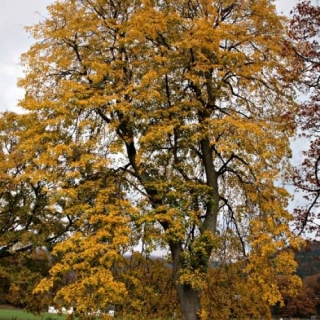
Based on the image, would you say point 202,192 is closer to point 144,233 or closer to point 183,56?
point 144,233

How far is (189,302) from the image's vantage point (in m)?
14.7

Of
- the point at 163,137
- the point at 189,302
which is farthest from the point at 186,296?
the point at 163,137

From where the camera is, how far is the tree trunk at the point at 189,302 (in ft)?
47.8

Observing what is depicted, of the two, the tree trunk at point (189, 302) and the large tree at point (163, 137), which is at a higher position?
the large tree at point (163, 137)

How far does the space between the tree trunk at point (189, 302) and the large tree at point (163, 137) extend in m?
0.04

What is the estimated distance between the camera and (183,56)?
15656mm

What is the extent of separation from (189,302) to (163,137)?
5.39 metres

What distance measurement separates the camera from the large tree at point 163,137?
13.5m

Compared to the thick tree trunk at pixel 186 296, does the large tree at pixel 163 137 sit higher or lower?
higher

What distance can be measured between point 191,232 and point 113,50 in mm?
7392

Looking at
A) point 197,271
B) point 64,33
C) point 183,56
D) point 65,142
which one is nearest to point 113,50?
point 64,33

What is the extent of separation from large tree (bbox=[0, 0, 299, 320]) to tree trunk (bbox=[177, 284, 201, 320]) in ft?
0.14

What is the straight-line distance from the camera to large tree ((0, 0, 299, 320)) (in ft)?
44.2

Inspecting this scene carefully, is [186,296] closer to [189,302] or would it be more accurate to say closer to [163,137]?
[189,302]
